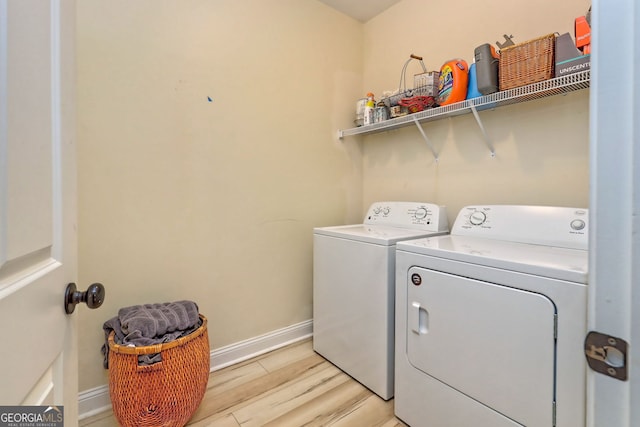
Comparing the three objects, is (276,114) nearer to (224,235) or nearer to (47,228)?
(224,235)

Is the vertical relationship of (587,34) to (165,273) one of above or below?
above

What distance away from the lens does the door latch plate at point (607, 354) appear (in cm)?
37

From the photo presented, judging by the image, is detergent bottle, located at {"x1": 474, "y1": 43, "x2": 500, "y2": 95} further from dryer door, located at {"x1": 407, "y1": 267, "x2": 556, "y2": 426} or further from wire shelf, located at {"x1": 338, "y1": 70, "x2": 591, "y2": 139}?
dryer door, located at {"x1": 407, "y1": 267, "x2": 556, "y2": 426}

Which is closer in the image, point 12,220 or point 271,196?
point 12,220

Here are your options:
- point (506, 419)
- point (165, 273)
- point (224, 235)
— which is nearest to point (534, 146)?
point (506, 419)

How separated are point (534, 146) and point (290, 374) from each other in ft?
6.08

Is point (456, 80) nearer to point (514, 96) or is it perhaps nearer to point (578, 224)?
point (514, 96)

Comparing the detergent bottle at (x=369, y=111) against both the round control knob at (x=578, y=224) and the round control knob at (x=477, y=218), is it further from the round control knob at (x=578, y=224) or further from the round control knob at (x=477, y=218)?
the round control knob at (x=578, y=224)

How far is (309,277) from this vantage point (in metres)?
2.16

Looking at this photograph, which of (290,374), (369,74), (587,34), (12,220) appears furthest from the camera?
(369,74)

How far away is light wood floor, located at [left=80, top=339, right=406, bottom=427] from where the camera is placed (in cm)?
135

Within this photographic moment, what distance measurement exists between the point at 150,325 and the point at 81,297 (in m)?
0.77

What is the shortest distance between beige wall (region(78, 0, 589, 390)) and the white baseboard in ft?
0.18

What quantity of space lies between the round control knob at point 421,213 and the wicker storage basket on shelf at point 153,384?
1.43m
